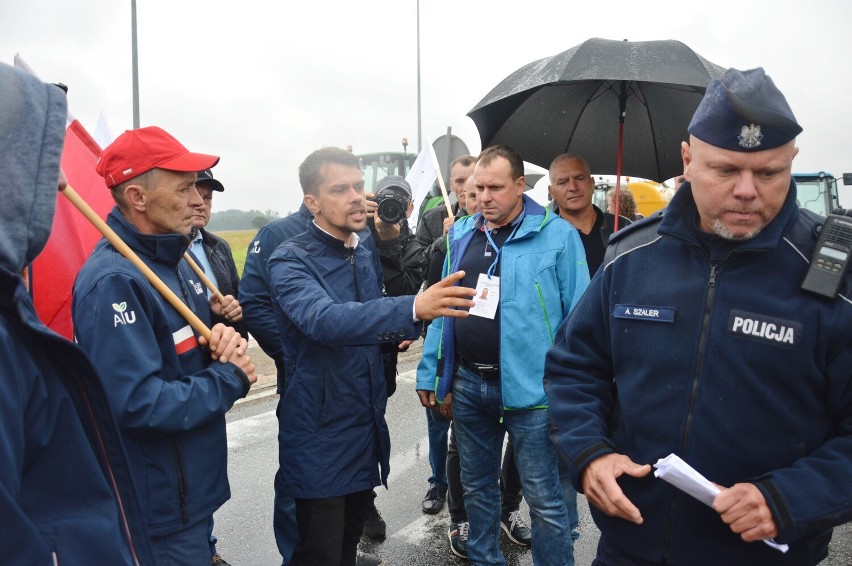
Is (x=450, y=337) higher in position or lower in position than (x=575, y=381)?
lower

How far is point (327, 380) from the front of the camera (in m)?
2.65

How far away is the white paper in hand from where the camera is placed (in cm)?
149

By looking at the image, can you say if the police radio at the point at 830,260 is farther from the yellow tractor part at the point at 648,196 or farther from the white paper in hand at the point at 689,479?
the yellow tractor part at the point at 648,196

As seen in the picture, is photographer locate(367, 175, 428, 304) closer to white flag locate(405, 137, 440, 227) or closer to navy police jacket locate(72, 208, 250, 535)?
white flag locate(405, 137, 440, 227)

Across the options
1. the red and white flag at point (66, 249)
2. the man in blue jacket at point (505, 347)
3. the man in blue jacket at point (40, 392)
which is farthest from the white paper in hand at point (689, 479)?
the red and white flag at point (66, 249)

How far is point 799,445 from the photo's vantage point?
158 centimetres

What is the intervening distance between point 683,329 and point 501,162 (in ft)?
5.52

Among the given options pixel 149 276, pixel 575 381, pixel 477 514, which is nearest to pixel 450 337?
pixel 477 514

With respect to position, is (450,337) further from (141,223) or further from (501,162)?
(141,223)

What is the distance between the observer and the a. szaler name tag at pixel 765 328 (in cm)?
155

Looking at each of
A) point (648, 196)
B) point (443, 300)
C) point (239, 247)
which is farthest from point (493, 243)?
point (239, 247)

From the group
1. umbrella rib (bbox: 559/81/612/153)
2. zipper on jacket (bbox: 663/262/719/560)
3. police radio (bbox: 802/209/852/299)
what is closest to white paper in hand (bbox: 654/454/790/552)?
zipper on jacket (bbox: 663/262/719/560)

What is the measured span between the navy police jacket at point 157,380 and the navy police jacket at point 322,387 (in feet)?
1.39

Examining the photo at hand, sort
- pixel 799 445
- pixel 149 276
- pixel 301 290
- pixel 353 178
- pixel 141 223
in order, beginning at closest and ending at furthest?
pixel 799 445 < pixel 149 276 < pixel 141 223 < pixel 301 290 < pixel 353 178
